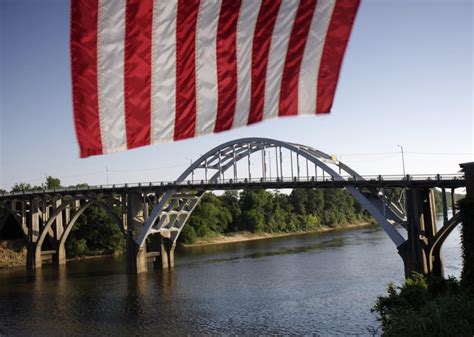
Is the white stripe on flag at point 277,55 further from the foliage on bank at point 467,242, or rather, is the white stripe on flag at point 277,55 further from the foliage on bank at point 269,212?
the foliage on bank at point 269,212

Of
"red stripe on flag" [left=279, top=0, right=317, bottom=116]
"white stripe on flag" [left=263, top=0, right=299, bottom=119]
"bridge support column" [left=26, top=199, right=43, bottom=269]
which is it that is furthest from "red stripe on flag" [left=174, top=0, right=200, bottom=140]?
"bridge support column" [left=26, top=199, right=43, bottom=269]

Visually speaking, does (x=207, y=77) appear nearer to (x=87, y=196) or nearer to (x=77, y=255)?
(x=87, y=196)

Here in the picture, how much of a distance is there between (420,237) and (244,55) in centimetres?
3261

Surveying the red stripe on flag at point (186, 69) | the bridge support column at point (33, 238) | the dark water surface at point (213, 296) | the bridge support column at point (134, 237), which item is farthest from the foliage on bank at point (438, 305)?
the bridge support column at point (33, 238)

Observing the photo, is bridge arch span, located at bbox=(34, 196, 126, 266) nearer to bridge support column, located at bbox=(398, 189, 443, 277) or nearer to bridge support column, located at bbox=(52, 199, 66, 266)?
bridge support column, located at bbox=(52, 199, 66, 266)

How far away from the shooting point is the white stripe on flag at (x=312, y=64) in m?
6.89

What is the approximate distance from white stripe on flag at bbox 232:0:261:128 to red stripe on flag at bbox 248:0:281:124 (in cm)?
6


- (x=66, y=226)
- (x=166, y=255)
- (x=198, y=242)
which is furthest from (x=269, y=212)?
(x=166, y=255)

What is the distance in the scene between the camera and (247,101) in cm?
726

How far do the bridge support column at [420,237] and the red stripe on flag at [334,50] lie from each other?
31.9 metres

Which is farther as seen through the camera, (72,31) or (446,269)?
(446,269)

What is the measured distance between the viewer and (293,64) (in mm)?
7184

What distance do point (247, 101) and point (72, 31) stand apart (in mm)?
2466

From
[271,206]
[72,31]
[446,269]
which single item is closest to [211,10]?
[72,31]
